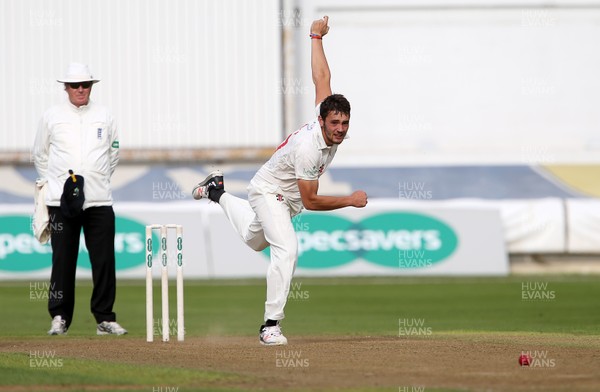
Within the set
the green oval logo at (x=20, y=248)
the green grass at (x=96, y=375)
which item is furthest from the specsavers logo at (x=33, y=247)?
the green grass at (x=96, y=375)

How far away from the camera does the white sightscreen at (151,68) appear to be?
89.7 feet

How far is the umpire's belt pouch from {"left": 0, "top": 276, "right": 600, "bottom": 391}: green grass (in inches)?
43.5

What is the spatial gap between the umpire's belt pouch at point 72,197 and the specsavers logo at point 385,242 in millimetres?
8798

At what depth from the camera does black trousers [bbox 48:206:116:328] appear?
37.7 feet

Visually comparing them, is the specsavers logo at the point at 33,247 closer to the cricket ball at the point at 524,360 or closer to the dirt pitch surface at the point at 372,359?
the dirt pitch surface at the point at 372,359

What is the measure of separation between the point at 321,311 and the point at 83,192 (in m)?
4.28

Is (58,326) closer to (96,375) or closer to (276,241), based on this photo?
(276,241)

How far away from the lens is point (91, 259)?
11500 mm

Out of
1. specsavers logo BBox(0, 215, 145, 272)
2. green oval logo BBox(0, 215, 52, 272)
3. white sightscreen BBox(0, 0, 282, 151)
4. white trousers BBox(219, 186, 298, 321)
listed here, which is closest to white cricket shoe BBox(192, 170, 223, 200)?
white trousers BBox(219, 186, 298, 321)

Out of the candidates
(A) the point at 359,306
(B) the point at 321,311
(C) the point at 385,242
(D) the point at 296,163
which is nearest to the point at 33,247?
(C) the point at 385,242

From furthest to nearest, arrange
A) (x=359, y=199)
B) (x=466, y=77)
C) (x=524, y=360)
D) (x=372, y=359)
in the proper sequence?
(x=466, y=77) < (x=359, y=199) < (x=372, y=359) < (x=524, y=360)

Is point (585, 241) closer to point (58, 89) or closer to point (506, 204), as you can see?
point (506, 204)

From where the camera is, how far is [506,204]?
2061cm

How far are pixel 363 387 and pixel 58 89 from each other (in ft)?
68.4
